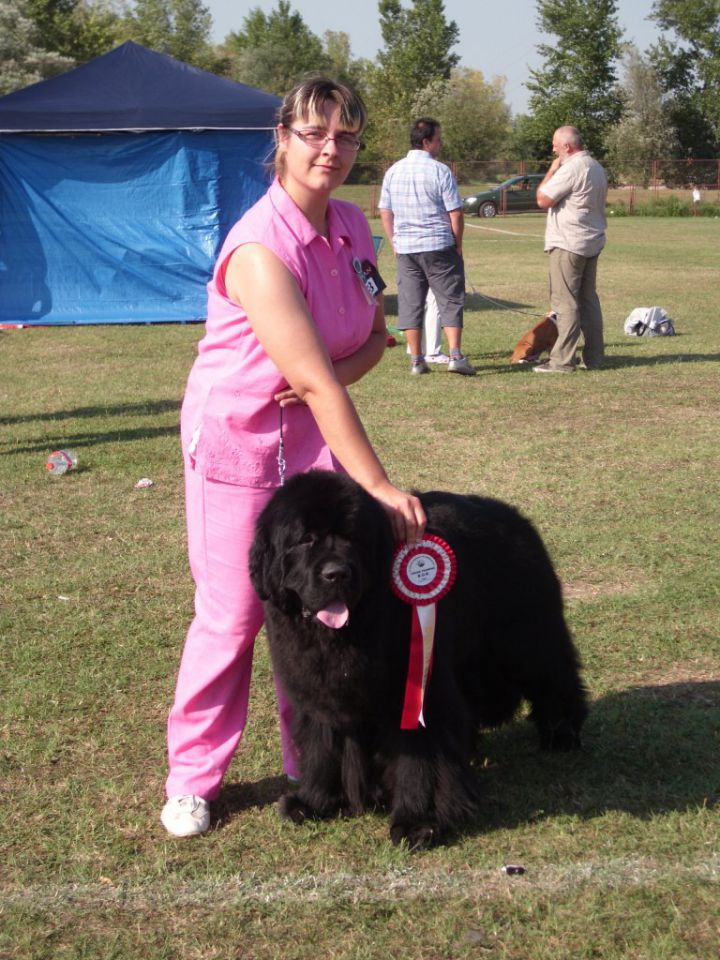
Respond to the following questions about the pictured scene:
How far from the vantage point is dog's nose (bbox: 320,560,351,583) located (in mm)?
2721

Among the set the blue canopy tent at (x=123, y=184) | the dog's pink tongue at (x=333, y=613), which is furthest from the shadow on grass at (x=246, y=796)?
the blue canopy tent at (x=123, y=184)

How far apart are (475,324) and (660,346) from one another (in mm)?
2849

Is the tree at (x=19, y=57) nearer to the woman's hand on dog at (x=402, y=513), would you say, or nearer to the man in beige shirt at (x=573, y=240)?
the man in beige shirt at (x=573, y=240)

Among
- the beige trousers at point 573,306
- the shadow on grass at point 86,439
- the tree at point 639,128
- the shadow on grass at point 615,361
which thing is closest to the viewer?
the shadow on grass at point 86,439

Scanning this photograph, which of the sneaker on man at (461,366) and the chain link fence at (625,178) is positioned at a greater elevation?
the chain link fence at (625,178)

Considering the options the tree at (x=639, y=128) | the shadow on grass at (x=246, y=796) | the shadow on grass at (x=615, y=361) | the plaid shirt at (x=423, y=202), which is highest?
the tree at (x=639, y=128)

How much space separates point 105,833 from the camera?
337 centimetres

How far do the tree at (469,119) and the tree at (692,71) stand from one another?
10.2m

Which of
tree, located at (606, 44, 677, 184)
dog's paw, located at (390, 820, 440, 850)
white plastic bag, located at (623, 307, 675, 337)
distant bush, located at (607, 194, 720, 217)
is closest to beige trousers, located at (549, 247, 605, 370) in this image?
white plastic bag, located at (623, 307, 675, 337)

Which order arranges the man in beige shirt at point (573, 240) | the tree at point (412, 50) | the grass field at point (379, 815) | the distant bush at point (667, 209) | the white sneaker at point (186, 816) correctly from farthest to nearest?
the tree at point (412, 50) → the distant bush at point (667, 209) → the man in beige shirt at point (573, 240) → the white sneaker at point (186, 816) → the grass field at point (379, 815)

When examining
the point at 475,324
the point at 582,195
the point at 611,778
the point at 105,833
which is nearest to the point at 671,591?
the point at 611,778

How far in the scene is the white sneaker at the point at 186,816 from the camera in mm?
3326

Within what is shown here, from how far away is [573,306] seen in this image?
35.4 ft

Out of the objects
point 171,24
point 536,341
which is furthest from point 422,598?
point 171,24
